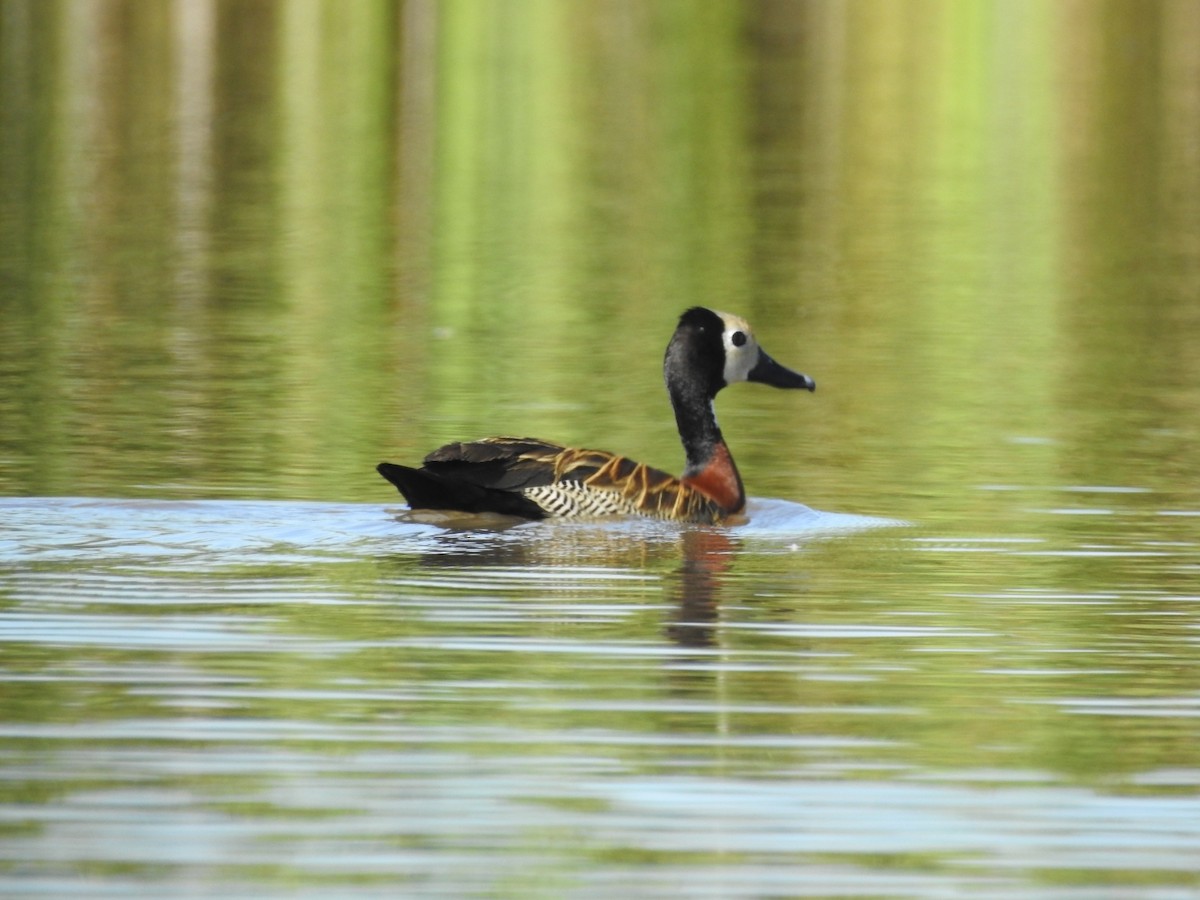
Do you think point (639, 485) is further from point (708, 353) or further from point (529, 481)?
point (708, 353)

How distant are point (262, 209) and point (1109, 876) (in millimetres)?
26663

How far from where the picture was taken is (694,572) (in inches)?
481

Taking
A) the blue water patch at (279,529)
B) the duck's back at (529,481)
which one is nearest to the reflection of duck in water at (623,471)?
the duck's back at (529,481)

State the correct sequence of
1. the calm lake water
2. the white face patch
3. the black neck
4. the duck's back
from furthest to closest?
the white face patch < the black neck < the duck's back < the calm lake water

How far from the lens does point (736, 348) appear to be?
14.8 m

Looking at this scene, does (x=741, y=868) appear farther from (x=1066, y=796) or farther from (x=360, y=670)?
(x=360, y=670)

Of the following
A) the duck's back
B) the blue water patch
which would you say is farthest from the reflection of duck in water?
the blue water patch

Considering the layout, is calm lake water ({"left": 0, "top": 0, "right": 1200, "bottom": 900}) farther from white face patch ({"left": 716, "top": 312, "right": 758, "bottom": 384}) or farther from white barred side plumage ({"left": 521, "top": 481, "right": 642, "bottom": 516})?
white face patch ({"left": 716, "top": 312, "right": 758, "bottom": 384})

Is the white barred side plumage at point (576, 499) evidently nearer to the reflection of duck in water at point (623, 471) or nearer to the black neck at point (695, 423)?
the reflection of duck in water at point (623, 471)

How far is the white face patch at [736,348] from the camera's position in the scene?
1477 centimetres

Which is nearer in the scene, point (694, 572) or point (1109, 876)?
point (1109, 876)

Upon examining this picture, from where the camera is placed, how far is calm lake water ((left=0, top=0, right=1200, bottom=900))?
7645mm

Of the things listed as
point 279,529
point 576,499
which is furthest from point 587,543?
point 279,529

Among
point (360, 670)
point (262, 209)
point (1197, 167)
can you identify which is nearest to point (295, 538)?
point (360, 670)
